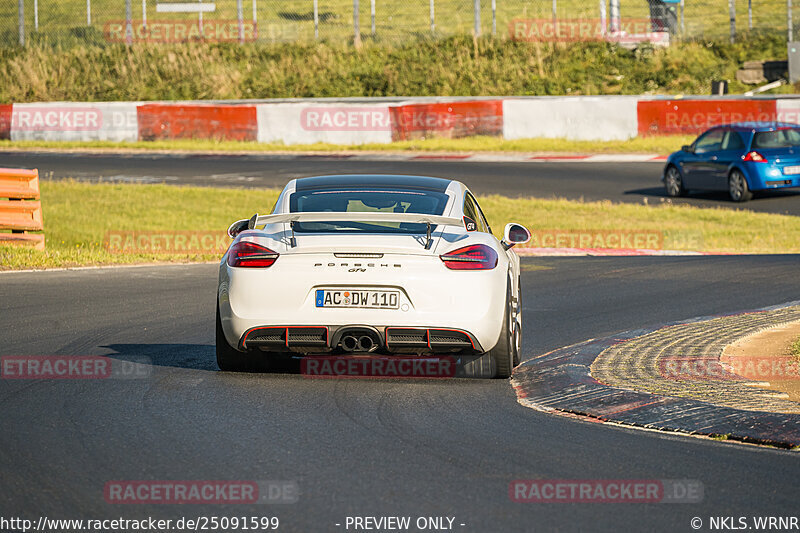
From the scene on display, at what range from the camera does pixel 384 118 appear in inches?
1423

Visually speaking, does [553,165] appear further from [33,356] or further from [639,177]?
[33,356]

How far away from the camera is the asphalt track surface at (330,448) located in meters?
5.00

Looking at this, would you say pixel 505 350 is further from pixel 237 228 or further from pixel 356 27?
pixel 356 27

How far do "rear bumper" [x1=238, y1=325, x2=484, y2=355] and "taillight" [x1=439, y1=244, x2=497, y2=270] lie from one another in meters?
0.40

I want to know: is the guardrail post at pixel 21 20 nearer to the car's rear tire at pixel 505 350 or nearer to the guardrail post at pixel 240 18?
the guardrail post at pixel 240 18

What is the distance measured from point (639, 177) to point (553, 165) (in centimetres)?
318

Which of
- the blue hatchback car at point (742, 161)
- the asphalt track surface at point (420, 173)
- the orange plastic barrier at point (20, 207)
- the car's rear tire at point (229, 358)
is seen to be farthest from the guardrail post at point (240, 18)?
the car's rear tire at point (229, 358)

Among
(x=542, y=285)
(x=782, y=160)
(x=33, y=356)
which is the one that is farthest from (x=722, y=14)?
(x=33, y=356)

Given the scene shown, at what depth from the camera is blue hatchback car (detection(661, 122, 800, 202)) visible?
23.5 metres

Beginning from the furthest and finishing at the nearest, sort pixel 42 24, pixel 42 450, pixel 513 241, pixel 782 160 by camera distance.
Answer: pixel 42 24 → pixel 782 160 → pixel 513 241 → pixel 42 450

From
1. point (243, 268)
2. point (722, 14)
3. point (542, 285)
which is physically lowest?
point (542, 285)

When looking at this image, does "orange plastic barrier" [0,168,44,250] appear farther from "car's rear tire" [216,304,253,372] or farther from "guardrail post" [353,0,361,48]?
"guardrail post" [353,0,361,48]

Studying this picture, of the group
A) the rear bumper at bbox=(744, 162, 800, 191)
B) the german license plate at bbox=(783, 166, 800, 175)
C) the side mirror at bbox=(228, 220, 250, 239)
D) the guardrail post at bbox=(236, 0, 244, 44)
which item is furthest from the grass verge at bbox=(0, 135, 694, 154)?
the side mirror at bbox=(228, 220, 250, 239)

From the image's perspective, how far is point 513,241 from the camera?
8711mm
